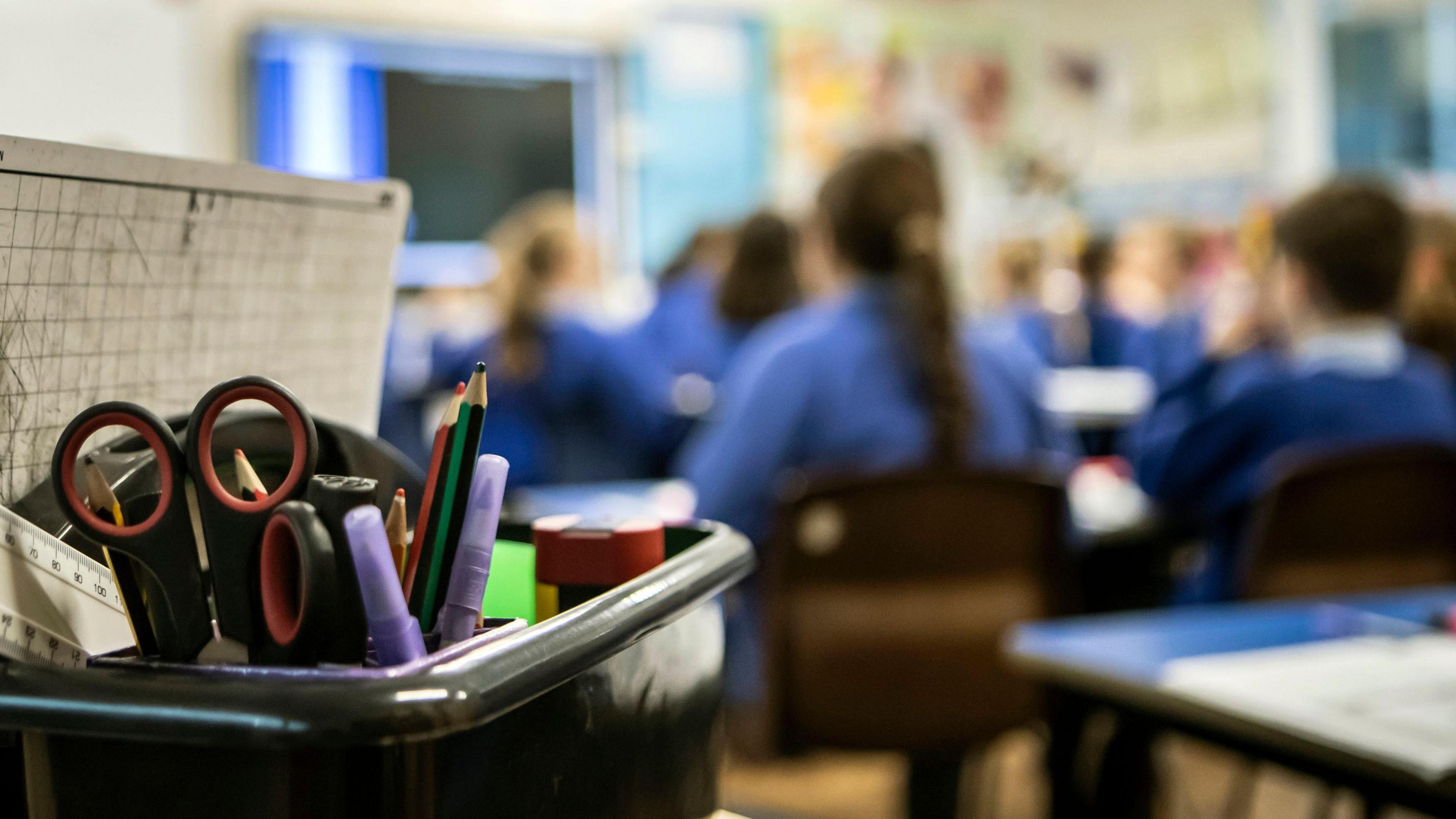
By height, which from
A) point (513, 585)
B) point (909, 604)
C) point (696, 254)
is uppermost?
point (696, 254)

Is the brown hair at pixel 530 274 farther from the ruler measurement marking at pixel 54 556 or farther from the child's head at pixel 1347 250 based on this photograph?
the ruler measurement marking at pixel 54 556

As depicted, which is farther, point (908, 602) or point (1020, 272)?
point (1020, 272)

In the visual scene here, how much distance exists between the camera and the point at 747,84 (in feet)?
18.1

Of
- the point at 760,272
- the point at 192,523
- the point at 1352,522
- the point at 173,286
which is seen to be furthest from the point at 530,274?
the point at 192,523

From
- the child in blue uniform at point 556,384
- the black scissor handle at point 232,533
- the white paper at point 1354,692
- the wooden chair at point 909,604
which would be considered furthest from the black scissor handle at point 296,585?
the child in blue uniform at point 556,384

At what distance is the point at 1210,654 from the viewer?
3.18ft

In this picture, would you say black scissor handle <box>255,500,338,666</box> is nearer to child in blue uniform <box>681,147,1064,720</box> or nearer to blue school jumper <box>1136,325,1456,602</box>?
child in blue uniform <box>681,147,1064,720</box>

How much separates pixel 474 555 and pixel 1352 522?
1.42 m

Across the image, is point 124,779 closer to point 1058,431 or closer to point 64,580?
point 64,580

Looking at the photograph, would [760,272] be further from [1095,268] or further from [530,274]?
[1095,268]

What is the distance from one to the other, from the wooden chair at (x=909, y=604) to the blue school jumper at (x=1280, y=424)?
0.45 m

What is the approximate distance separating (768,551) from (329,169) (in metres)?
3.62

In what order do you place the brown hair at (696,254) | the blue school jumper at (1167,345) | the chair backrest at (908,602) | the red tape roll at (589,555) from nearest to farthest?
the red tape roll at (589,555)
the chair backrest at (908,602)
the brown hair at (696,254)
the blue school jumper at (1167,345)

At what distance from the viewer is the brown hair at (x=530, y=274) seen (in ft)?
10.1
